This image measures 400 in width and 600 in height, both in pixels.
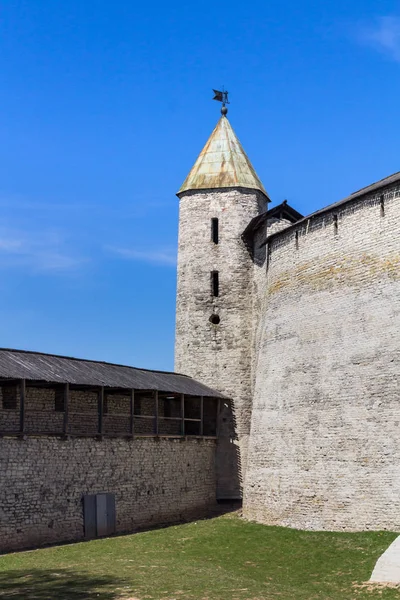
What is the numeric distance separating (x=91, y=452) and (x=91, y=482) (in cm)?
80

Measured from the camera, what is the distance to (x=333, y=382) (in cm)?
2048

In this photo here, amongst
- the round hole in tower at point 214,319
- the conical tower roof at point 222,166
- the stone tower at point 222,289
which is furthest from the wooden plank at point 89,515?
the conical tower roof at point 222,166

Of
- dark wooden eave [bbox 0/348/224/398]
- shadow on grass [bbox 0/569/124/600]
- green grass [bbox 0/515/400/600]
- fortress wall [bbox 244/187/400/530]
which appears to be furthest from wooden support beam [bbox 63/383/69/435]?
fortress wall [bbox 244/187/400/530]

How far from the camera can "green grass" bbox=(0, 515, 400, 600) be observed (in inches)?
501

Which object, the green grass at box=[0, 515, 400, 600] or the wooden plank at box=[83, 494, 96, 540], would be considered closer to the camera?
the green grass at box=[0, 515, 400, 600]

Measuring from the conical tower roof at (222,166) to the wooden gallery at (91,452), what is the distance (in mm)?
8115

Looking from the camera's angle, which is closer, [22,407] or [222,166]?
[22,407]

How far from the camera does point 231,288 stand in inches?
1140

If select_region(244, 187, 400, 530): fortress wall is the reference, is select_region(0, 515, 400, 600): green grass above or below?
below

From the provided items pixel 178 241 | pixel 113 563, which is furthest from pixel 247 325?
pixel 113 563

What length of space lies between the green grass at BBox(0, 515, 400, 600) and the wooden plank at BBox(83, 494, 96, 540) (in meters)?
0.92

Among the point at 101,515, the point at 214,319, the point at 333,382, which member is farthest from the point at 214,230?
the point at 101,515

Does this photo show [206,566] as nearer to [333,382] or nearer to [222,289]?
[333,382]

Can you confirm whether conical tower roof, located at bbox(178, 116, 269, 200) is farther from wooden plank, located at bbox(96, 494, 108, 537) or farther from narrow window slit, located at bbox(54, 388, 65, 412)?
wooden plank, located at bbox(96, 494, 108, 537)
